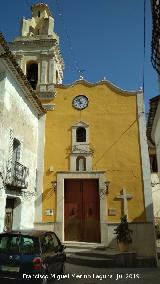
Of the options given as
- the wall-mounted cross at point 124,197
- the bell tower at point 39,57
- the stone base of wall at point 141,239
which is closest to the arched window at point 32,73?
the bell tower at point 39,57

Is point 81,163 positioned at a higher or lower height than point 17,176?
higher

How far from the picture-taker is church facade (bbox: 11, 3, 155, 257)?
1452 cm

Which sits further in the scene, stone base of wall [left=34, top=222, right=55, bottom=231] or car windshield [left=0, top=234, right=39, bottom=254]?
stone base of wall [left=34, top=222, right=55, bottom=231]

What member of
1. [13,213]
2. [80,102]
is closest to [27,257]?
[13,213]

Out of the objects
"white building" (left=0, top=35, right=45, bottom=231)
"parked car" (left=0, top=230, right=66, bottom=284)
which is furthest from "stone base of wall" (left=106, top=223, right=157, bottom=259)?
"parked car" (left=0, top=230, right=66, bottom=284)

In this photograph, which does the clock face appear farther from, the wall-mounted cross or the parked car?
the parked car

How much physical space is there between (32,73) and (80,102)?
376cm

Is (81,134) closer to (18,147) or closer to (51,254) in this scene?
(18,147)

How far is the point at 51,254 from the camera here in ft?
24.0

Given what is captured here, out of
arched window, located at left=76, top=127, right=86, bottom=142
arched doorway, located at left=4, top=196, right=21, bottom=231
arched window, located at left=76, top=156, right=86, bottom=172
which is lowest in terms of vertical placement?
arched doorway, located at left=4, top=196, right=21, bottom=231

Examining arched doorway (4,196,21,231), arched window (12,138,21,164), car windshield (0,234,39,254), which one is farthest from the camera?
arched window (12,138,21,164)

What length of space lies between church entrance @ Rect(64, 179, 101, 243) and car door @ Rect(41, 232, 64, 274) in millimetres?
6495

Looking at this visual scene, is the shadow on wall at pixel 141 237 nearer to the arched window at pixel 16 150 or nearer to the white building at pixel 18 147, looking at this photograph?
the white building at pixel 18 147

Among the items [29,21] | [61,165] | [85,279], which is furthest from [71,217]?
[29,21]
